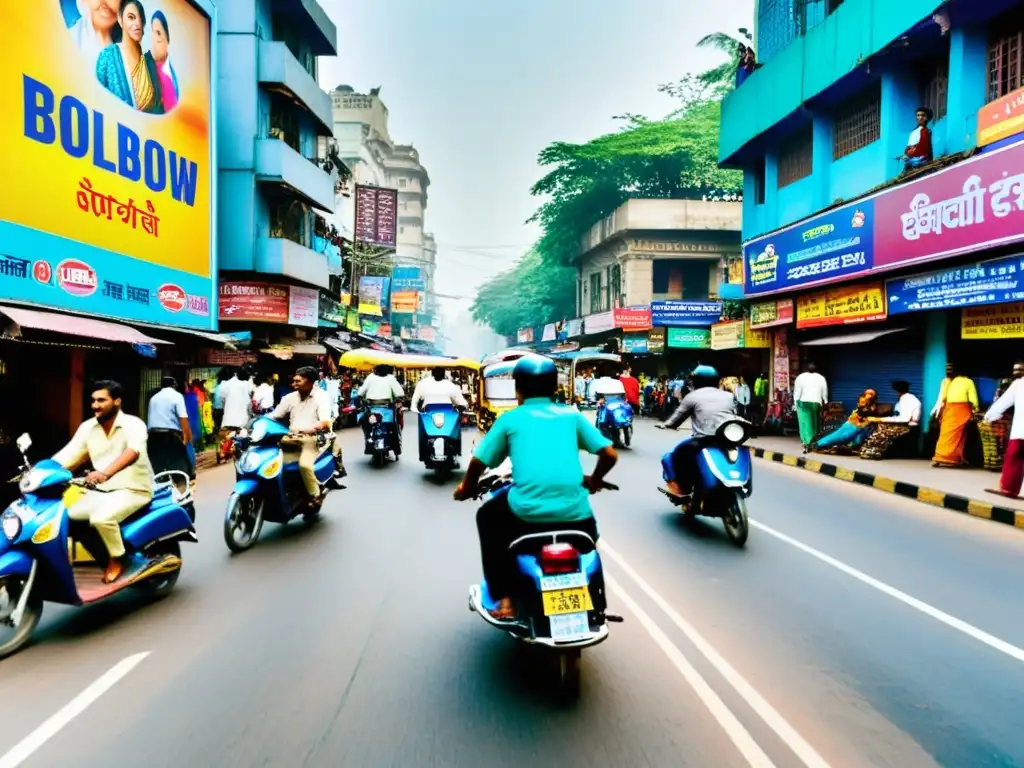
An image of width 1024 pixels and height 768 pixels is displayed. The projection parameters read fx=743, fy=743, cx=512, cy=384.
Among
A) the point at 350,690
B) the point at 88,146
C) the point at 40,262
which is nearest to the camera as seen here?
the point at 350,690

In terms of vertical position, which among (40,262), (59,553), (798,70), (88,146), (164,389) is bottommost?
(59,553)

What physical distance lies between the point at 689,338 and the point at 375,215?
16528 millimetres

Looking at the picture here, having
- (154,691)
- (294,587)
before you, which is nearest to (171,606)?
(294,587)

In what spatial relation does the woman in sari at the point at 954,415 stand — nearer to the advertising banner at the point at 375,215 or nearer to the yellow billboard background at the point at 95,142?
the yellow billboard background at the point at 95,142

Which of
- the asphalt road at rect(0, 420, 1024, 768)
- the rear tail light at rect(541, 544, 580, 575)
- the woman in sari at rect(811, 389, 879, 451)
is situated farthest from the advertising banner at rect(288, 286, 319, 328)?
the rear tail light at rect(541, 544, 580, 575)

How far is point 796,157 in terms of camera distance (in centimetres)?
2073

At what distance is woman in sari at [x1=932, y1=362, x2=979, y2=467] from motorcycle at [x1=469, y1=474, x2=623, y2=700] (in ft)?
35.0

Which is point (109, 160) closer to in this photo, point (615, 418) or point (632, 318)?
point (615, 418)

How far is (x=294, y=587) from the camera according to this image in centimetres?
560

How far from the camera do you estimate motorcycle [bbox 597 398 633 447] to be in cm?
1533

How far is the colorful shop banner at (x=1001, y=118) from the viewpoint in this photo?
11508mm

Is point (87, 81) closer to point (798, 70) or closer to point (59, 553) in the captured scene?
point (59, 553)

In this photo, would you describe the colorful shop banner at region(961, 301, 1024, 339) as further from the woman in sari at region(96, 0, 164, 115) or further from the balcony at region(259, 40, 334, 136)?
the balcony at region(259, 40, 334, 136)

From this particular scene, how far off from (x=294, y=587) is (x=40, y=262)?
10.7 metres
